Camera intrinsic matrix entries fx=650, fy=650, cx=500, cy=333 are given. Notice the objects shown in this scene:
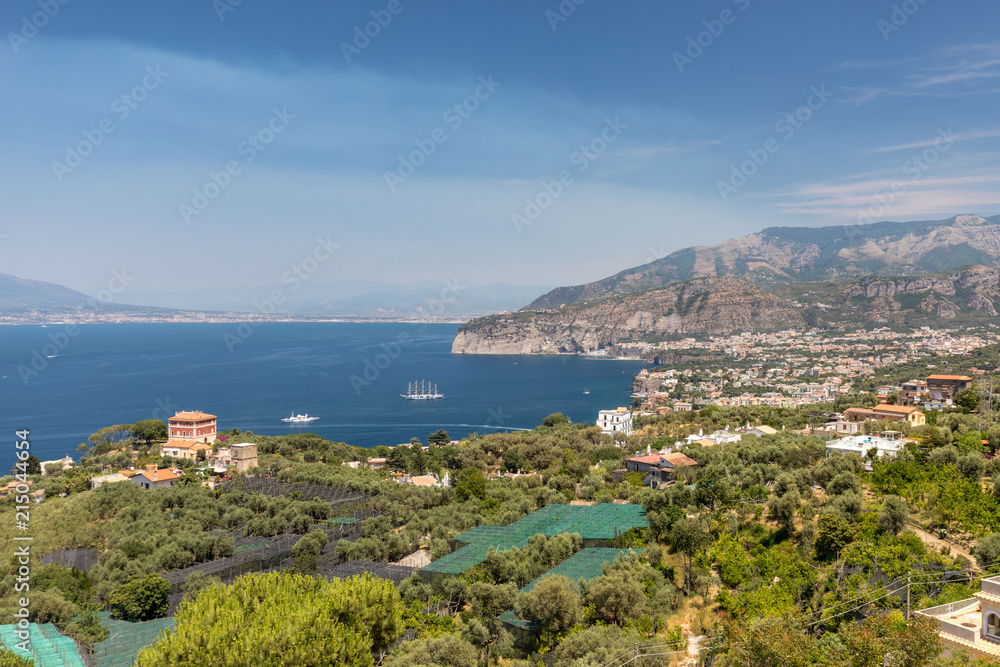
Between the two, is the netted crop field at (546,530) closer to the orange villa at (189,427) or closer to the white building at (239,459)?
the white building at (239,459)

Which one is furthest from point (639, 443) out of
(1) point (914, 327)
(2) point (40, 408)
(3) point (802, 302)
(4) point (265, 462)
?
(3) point (802, 302)

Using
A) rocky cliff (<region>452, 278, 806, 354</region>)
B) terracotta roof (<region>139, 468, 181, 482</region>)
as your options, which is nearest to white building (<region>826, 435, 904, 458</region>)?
terracotta roof (<region>139, 468, 181, 482</region>)

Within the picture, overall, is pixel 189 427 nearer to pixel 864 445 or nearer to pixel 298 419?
pixel 298 419

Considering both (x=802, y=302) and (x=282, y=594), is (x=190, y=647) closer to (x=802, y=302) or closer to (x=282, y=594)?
(x=282, y=594)

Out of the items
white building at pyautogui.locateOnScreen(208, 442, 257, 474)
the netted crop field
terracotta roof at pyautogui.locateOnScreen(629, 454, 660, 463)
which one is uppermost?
terracotta roof at pyautogui.locateOnScreen(629, 454, 660, 463)

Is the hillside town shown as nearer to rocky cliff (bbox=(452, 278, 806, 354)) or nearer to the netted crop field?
rocky cliff (bbox=(452, 278, 806, 354))

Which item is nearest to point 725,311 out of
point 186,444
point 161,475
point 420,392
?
Answer: point 420,392
